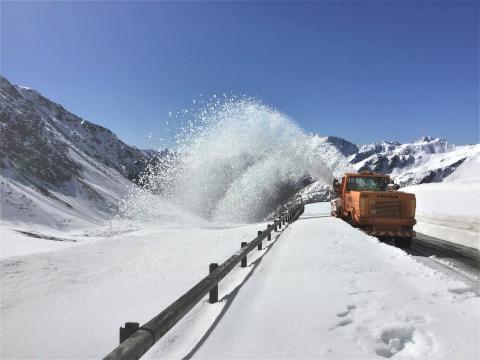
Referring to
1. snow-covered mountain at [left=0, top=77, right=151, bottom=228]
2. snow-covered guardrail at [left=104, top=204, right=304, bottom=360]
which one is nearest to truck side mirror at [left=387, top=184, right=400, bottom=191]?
snow-covered guardrail at [left=104, top=204, right=304, bottom=360]

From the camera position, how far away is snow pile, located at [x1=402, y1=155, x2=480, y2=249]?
17.5 meters

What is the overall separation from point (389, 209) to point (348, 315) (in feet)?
36.5

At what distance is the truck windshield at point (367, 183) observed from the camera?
2008 centimetres

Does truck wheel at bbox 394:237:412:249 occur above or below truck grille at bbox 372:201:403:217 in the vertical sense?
below

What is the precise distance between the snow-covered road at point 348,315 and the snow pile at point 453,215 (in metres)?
9.34

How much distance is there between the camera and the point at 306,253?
12070 mm

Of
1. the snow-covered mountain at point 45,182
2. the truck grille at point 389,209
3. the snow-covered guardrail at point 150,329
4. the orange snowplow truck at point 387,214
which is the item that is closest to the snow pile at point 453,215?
the orange snowplow truck at point 387,214

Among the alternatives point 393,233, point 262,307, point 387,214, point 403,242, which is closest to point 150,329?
point 262,307

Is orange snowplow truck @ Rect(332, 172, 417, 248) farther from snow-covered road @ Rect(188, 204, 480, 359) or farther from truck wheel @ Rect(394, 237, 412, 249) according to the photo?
snow-covered road @ Rect(188, 204, 480, 359)

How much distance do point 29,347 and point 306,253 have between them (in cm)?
788

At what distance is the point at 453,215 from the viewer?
19.7 meters

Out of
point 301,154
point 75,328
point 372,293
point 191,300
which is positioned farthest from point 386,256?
point 301,154

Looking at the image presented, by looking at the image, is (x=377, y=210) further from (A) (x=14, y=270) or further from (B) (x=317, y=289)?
(A) (x=14, y=270)

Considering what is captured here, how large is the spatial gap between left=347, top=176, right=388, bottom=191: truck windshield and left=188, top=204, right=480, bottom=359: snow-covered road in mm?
10539
